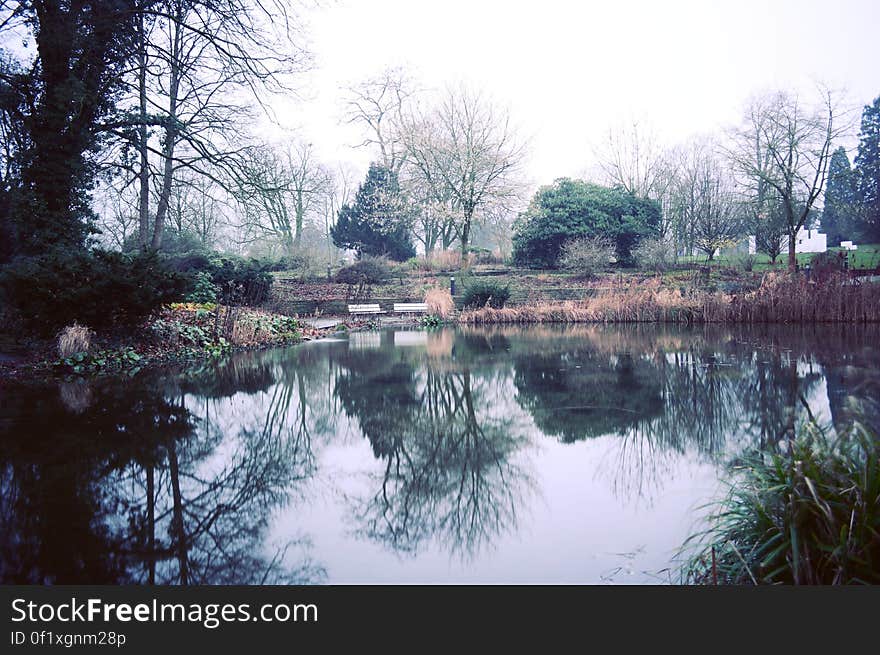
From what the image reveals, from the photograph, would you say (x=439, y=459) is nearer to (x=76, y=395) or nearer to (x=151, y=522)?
(x=151, y=522)

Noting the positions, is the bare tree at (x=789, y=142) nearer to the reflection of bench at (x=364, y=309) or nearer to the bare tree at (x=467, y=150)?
the bare tree at (x=467, y=150)

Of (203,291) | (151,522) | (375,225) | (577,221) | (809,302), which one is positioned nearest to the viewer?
(151,522)

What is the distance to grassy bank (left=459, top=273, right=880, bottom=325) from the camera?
1587 cm

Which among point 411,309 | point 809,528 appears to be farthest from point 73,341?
point 411,309

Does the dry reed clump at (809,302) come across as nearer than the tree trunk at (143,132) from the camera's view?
No

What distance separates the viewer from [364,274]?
2694cm

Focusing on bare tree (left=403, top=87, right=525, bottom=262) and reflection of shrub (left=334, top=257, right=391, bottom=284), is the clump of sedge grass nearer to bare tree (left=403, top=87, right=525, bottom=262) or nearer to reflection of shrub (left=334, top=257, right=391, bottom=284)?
reflection of shrub (left=334, top=257, right=391, bottom=284)

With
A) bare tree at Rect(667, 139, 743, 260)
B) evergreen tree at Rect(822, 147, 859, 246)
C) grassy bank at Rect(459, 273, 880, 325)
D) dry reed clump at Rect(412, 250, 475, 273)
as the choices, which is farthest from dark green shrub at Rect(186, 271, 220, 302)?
evergreen tree at Rect(822, 147, 859, 246)

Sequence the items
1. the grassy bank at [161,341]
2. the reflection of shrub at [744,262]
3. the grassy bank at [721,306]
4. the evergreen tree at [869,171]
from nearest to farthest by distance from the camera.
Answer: the grassy bank at [161,341] → the grassy bank at [721,306] → the reflection of shrub at [744,262] → the evergreen tree at [869,171]

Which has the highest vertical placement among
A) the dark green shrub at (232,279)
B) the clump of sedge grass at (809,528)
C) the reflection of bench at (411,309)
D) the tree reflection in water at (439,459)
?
the dark green shrub at (232,279)

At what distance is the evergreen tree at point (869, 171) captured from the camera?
29677 mm

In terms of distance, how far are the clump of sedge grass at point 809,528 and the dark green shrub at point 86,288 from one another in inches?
397

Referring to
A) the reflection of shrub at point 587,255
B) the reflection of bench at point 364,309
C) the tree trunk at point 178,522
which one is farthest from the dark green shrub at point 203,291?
the reflection of shrub at point 587,255

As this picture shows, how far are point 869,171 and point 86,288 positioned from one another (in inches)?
1349
